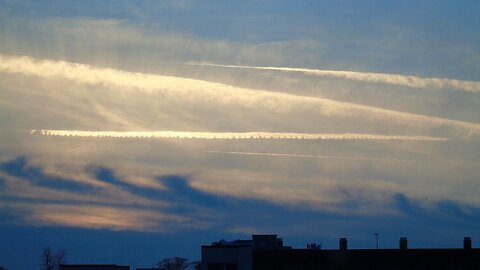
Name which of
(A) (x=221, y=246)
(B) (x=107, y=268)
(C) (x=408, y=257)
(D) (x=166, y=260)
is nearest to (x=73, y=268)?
(B) (x=107, y=268)

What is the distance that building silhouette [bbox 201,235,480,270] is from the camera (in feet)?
302

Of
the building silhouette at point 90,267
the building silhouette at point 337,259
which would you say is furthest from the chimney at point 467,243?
the building silhouette at point 90,267

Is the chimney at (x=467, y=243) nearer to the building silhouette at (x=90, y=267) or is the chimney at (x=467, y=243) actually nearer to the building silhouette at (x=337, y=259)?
the building silhouette at (x=337, y=259)

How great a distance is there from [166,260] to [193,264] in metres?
16.5

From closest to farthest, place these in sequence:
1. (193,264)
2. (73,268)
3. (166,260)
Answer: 1. (73,268)
2. (193,264)
3. (166,260)

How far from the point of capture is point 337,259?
94.1 meters

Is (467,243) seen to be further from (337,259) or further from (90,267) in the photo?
(90,267)

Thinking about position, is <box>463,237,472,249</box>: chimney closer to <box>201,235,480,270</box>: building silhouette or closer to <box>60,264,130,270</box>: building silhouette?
<box>201,235,480,270</box>: building silhouette

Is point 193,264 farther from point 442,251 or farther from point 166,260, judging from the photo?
point 442,251

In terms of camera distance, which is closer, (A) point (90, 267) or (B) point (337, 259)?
(A) point (90, 267)

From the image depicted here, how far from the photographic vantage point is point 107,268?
308ft

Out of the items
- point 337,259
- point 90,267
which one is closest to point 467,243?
point 337,259

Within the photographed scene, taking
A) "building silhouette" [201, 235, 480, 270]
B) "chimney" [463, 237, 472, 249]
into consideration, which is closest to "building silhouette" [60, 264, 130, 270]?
"building silhouette" [201, 235, 480, 270]

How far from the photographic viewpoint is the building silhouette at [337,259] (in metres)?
92.1
